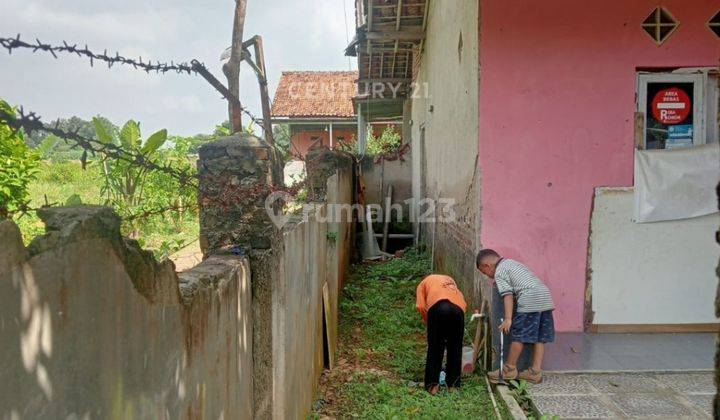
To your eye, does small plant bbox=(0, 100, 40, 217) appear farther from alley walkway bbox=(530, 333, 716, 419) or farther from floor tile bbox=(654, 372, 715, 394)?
floor tile bbox=(654, 372, 715, 394)

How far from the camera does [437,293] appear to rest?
5.70 m

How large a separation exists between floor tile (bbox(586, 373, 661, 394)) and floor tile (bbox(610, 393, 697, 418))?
12cm

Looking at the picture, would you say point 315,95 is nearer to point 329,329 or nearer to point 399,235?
point 399,235

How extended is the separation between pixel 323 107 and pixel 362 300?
57.8 ft

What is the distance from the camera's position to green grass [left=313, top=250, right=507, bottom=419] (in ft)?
16.8

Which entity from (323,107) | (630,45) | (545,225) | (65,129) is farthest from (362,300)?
(323,107)

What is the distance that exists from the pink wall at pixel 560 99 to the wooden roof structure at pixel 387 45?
4.90 meters

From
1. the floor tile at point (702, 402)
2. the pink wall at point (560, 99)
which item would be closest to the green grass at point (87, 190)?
the pink wall at point (560, 99)

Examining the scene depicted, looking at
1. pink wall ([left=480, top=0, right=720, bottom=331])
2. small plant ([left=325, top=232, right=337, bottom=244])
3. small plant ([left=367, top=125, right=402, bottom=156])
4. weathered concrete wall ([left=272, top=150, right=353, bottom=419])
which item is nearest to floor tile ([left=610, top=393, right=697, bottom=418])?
pink wall ([left=480, top=0, right=720, bottom=331])

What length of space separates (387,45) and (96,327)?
42.4ft

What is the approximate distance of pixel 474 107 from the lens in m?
6.42

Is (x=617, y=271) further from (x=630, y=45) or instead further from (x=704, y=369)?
(x=630, y=45)

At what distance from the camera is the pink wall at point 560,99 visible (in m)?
6.13

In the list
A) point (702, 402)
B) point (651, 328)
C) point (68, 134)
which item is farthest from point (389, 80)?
point (68, 134)
